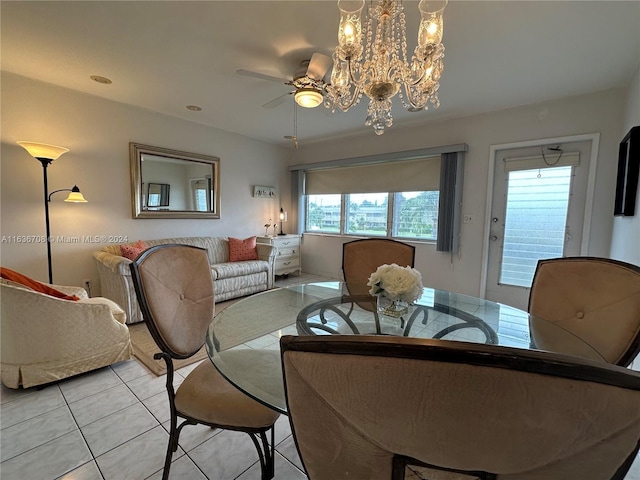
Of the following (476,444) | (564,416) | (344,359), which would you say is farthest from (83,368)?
(564,416)

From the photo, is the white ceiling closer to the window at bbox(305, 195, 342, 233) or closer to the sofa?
the sofa

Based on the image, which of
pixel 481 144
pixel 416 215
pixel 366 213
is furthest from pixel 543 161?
pixel 366 213

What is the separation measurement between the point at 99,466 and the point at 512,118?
15.2 ft

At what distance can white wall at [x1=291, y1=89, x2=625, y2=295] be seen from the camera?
110 inches

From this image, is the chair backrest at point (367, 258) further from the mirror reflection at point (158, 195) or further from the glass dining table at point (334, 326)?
the mirror reflection at point (158, 195)

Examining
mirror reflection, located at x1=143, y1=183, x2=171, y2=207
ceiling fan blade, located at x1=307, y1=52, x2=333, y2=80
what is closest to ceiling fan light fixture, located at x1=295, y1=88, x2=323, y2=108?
ceiling fan blade, located at x1=307, y1=52, x2=333, y2=80

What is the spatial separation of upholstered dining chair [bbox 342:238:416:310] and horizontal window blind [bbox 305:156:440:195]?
205cm

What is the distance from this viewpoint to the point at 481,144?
3486 mm

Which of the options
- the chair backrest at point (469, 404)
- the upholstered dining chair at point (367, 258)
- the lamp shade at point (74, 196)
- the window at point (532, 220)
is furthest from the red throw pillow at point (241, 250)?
the chair backrest at point (469, 404)

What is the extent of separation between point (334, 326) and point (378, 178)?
3.22 metres

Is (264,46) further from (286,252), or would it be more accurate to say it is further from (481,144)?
(286,252)

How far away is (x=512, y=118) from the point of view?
3.26 m

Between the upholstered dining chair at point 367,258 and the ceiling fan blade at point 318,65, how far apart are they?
54.5 inches

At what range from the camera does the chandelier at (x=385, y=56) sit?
1537mm
